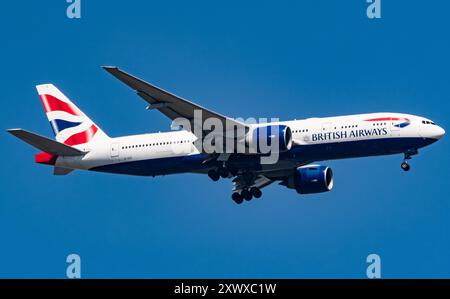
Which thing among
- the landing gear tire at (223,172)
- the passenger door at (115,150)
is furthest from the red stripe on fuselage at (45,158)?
the landing gear tire at (223,172)

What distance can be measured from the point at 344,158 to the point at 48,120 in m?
19.8

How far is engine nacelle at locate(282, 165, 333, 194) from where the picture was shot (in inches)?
2734

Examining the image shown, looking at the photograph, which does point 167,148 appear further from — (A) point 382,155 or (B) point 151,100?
(A) point 382,155

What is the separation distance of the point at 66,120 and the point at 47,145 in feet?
15.2

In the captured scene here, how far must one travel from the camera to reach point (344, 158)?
211ft

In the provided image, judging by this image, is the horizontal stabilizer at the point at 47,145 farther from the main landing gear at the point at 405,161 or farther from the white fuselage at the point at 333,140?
the main landing gear at the point at 405,161

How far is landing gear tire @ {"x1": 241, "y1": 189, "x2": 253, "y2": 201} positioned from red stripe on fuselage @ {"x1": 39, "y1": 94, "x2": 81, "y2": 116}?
11692 mm

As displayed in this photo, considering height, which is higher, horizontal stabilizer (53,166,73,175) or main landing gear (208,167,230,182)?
horizontal stabilizer (53,166,73,175)

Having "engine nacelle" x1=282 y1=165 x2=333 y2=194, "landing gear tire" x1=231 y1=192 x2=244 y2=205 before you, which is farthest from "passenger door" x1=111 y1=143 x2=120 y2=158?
"engine nacelle" x1=282 y1=165 x2=333 y2=194

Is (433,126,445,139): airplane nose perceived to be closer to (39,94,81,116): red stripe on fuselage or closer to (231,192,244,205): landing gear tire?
(231,192,244,205): landing gear tire

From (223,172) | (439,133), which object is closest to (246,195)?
(223,172)

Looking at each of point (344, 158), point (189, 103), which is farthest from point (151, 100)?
point (344, 158)

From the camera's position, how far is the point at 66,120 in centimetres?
7106

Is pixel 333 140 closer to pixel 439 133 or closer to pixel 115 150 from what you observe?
pixel 439 133
